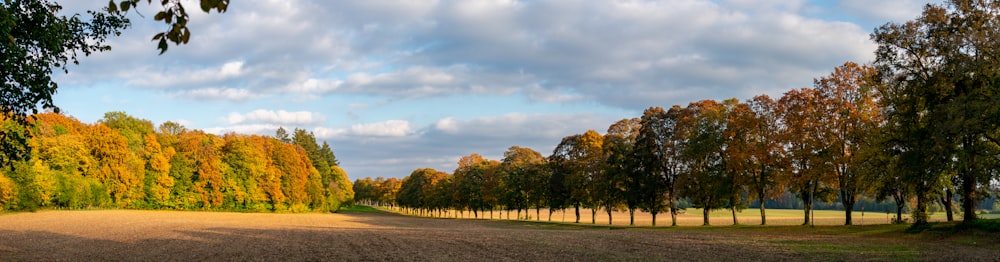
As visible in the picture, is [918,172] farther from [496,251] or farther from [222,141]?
[222,141]

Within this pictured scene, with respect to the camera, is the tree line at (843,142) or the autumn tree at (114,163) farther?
the autumn tree at (114,163)

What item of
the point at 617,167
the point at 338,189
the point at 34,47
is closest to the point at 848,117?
the point at 617,167

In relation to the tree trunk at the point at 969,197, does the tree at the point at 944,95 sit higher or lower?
higher

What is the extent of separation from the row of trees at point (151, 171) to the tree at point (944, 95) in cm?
7118

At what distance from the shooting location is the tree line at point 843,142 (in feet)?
107

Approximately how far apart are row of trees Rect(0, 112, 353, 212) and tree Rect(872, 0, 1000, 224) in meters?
71.2

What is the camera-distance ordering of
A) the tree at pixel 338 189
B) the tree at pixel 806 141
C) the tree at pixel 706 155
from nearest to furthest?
the tree at pixel 806 141
the tree at pixel 706 155
the tree at pixel 338 189

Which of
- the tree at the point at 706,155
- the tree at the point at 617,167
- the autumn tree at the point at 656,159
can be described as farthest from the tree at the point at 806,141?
the tree at the point at 617,167

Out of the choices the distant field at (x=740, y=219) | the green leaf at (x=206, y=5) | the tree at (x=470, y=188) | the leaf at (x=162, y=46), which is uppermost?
the green leaf at (x=206, y=5)

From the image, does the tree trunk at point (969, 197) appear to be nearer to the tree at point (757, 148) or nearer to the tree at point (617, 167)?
the tree at point (757, 148)

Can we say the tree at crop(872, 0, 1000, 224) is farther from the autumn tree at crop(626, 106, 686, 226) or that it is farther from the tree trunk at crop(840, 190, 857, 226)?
the autumn tree at crop(626, 106, 686, 226)

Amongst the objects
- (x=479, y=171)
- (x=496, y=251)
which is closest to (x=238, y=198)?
(x=479, y=171)

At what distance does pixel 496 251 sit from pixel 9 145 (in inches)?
679

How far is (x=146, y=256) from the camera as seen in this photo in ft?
82.0
